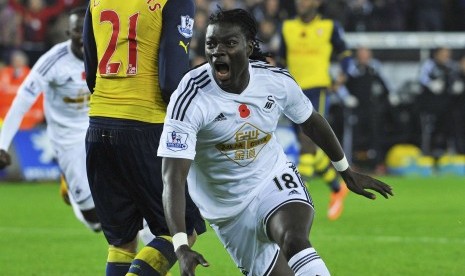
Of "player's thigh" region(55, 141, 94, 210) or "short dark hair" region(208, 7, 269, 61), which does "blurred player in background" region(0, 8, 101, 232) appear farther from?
"short dark hair" region(208, 7, 269, 61)

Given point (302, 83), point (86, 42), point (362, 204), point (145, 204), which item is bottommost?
point (362, 204)

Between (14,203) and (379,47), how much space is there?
10.1 m

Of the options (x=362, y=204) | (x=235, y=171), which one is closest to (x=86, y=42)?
(x=235, y=171)

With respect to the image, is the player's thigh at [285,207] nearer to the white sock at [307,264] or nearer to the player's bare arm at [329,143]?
the white sock at [307,264]

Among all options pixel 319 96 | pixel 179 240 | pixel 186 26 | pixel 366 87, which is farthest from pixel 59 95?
pixel 366 87

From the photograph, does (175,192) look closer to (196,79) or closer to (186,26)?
(196,79)

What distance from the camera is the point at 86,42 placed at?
6.62m

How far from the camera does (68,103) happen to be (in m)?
9.42

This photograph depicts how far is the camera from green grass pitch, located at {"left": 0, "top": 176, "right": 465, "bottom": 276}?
368 inches

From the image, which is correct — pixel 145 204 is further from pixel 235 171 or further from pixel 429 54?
pixel 429 54

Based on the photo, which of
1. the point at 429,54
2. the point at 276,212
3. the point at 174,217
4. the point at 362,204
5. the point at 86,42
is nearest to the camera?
the point at 174,217

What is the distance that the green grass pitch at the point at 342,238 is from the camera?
9.36m

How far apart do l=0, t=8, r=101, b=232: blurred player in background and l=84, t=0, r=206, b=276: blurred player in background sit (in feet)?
7.96

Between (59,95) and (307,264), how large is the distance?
422 centimetres
